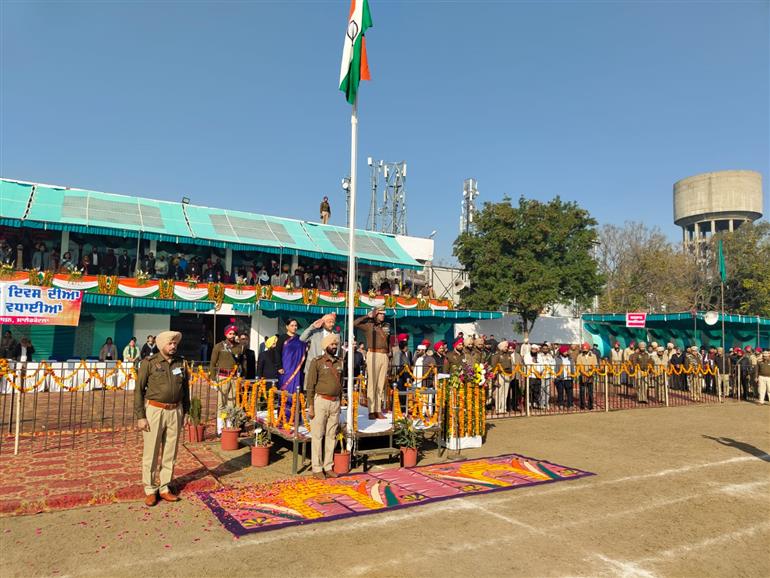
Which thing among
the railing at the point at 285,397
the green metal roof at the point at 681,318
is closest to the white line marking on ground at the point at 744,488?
the railing at the point at 285,397

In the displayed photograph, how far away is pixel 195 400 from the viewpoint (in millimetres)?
10297

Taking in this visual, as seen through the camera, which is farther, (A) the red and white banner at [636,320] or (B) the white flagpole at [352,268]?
(A) the red and white banner at [636,320]

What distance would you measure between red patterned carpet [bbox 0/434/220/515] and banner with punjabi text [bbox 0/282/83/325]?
2.23 metres

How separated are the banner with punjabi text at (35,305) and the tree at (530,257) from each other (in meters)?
27.5

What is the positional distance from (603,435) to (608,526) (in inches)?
245

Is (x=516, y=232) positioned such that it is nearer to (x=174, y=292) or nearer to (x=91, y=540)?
(x=174, y=292)

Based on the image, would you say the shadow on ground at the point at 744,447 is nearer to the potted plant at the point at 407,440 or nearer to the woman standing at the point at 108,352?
the potted plant at the point at 407,440

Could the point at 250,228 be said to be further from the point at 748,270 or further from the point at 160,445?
the point at 748,270

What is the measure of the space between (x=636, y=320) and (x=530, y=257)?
7.84 m

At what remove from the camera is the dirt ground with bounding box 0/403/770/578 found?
4.79 metres

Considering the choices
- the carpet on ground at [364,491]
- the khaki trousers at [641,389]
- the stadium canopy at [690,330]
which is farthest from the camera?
the stadium canopy at [690,330]

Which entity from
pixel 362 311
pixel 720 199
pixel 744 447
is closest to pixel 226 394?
pixel 744 447

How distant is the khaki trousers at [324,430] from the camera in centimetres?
793

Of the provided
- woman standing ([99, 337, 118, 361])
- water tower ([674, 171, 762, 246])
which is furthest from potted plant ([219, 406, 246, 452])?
water tower ([674, 171, 762, 246])
